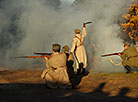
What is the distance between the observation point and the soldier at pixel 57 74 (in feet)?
15.8

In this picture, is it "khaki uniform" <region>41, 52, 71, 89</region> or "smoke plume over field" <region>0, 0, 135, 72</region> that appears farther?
"smoke plume over field" <region>0, 0, 135, 72</region>

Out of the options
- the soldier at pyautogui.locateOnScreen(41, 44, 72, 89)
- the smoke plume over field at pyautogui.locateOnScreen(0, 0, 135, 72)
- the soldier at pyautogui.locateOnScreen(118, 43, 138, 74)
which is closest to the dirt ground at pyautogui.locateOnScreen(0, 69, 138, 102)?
the soldier at pyautogui.locateOnScreen(41, 44, 72, 89)

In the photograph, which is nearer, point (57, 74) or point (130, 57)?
point (57, 74)

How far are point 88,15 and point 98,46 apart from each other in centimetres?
316

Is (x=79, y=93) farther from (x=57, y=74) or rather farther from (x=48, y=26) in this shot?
(x=48, y=26)

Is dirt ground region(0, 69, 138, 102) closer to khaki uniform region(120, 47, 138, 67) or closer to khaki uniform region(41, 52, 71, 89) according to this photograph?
khaki uniform region(41, 52, 71, 89)

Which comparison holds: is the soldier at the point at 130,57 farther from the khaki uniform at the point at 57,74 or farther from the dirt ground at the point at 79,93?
the khaki uniform at the point at 57,74

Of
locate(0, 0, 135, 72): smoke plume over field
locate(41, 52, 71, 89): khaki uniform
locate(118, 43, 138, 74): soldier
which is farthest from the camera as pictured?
locate(0, 0, 135, 72): smoke plume over field

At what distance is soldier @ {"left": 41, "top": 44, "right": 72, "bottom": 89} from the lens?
482 cm

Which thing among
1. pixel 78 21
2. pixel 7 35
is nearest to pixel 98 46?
pixel 78 21

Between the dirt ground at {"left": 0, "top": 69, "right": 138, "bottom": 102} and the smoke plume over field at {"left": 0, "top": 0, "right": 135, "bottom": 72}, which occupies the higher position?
the smoke plume over field at {"left": 0, "top": 0, "right": 135, "bottom": 72}

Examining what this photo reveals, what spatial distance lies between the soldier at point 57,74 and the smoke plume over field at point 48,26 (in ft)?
28.7

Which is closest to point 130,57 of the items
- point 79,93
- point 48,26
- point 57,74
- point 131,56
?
point 131,56

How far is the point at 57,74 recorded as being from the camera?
4859 mm
